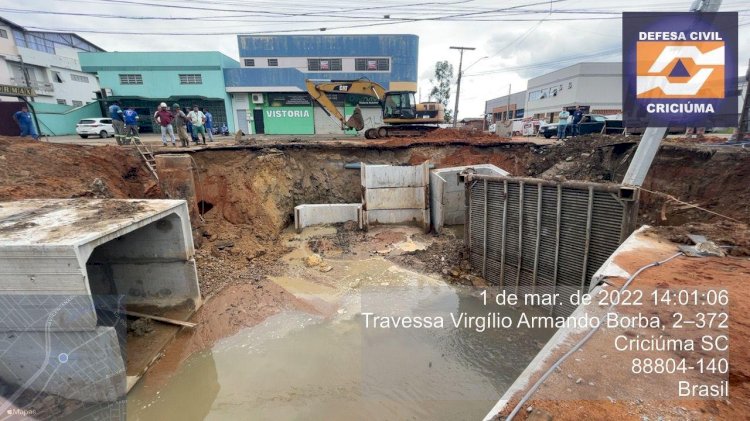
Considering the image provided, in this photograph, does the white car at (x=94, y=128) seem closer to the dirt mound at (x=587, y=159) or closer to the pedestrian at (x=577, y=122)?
the dirt mound at (x=587, y=159)

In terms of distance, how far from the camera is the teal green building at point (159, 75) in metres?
22.9

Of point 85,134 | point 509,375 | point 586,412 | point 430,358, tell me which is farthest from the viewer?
point 85,134

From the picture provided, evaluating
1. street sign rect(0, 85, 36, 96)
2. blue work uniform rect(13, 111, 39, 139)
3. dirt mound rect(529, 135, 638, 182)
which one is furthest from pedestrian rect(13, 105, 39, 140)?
dirt mound rect(529, 135, 638, 182)

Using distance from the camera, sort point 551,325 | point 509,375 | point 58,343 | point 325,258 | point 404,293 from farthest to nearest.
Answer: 1. point 325,258
2. point 404,293
3. point 551,325
4. point 509,375
5. point 58,343

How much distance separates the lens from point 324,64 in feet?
80.2

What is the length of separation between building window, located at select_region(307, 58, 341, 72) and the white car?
13.1 metres

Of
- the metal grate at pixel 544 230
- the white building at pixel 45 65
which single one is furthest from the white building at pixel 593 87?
the white building at pixel 45 65

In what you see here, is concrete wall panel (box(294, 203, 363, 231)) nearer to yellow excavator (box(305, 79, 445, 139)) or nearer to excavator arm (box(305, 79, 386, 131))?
yellow excavator (box(305, 79, 445, 139))

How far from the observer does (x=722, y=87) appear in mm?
7438

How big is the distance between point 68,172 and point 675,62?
13.3 meters

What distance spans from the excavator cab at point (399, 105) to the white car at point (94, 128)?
51.7 ft

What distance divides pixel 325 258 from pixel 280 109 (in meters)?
18.2

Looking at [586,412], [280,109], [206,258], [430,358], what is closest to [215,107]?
[280,109]

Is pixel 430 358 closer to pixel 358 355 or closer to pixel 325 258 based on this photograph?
pixel 358 355
